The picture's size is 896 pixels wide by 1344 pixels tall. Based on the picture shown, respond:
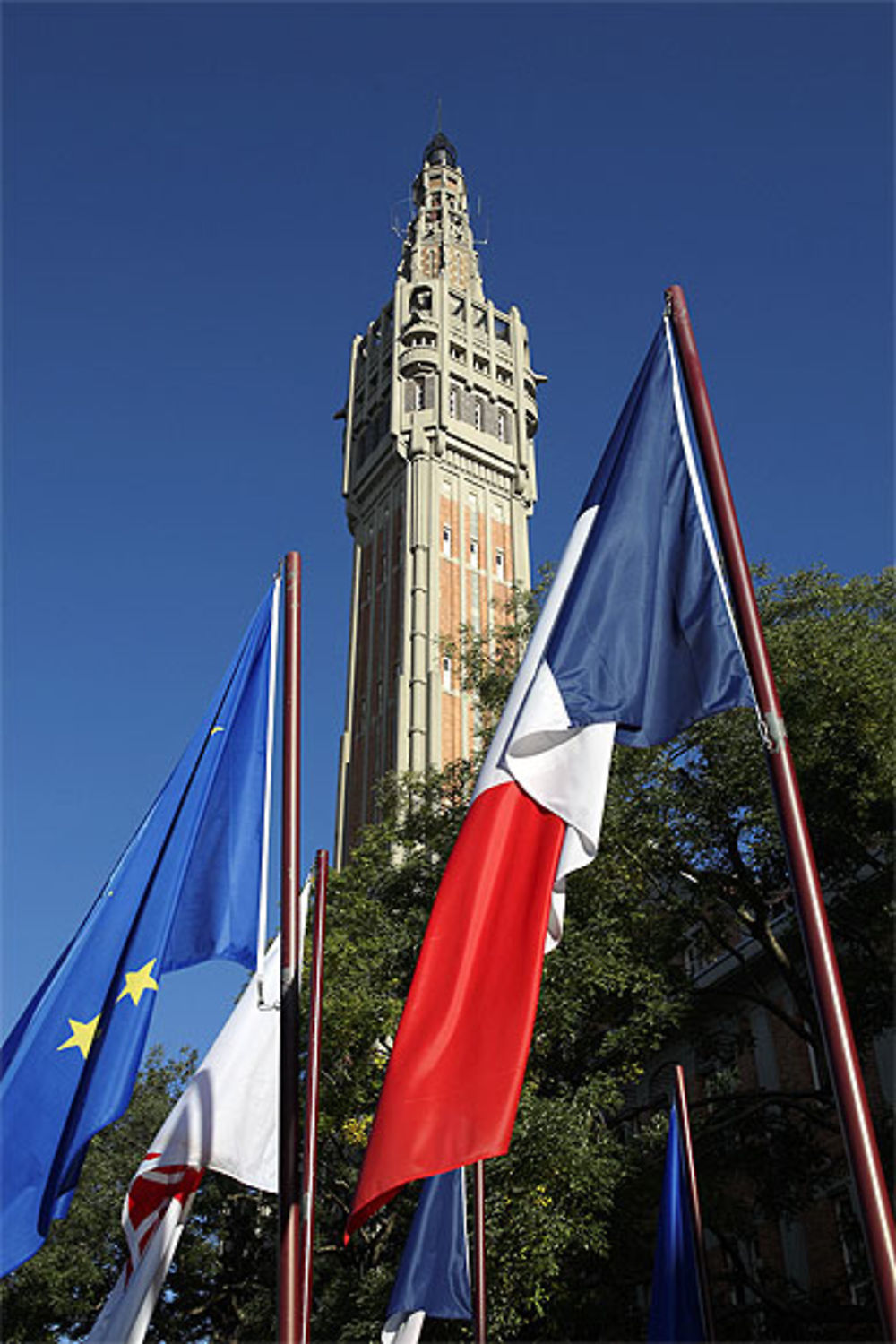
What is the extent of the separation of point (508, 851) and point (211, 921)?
2.82 meters

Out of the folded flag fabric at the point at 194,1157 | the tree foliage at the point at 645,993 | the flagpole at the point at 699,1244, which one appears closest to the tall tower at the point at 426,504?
the tree foliage at the point at 645,993

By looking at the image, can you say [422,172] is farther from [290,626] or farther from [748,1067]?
[290,626]

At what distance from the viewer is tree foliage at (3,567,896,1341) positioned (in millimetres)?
16141

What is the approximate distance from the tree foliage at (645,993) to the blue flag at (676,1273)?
2.30 meters

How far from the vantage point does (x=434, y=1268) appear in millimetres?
11422

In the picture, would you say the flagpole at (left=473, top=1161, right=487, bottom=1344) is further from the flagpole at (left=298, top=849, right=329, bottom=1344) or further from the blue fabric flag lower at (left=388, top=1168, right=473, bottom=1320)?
the flagpole at (left=298, top=849, right=329, bottom=1344)

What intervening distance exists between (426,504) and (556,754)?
54.9m

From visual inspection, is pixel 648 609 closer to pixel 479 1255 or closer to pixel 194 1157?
pixel 194 1157

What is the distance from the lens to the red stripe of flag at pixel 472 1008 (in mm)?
4977

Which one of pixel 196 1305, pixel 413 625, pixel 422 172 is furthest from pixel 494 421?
pixel 196 1305

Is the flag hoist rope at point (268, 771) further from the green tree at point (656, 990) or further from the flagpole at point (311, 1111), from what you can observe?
the green tree at point (656, 990)

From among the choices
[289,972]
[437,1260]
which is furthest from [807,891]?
[437,1260]

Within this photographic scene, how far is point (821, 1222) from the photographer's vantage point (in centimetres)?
2445

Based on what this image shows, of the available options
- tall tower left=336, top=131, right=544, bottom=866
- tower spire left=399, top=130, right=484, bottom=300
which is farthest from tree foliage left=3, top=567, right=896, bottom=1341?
tower spire left=399, top=130, right=484, bottom=300
